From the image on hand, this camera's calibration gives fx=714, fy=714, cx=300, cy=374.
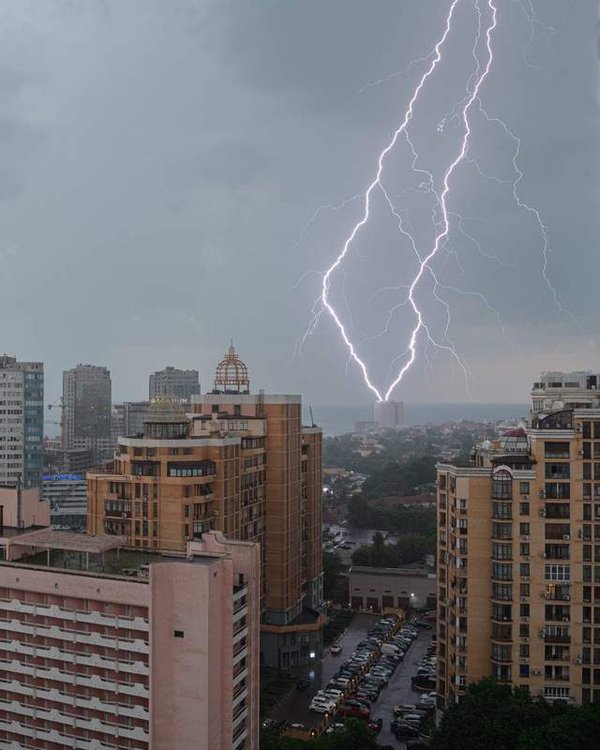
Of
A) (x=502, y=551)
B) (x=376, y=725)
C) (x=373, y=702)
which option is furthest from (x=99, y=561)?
(x=373, y=702)

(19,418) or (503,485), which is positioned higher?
(19,418)

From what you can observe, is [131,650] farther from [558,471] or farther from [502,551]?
[558,471]

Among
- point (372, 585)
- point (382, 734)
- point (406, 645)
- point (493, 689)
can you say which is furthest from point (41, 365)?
point (493, 689)

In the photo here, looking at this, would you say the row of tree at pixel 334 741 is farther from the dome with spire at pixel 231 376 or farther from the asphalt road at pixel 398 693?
the dome with spire at pixel 231 376

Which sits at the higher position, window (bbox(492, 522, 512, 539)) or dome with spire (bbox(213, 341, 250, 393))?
dome with spire (bbox(213, 341, 250, 393))

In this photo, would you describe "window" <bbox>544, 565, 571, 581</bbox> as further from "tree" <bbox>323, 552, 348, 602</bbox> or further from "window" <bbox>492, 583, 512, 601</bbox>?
"tree" <bbox>323, 552, 348, 602</bbox>

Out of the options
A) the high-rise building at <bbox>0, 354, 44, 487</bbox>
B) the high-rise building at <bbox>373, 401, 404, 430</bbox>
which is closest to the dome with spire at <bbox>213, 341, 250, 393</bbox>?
the high-rise building at <bbox>0, 354, 44, 487</bbox>

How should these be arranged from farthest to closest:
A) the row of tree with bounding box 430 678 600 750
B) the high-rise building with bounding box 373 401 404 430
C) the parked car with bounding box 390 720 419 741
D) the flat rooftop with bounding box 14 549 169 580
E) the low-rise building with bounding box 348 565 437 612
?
1. the high-rise building with bounding box 373 401 404 430
2. the low-rise building with bounding box 348 565 437 612
3. the parked car with bounding box 390 720 419 741
4. the row of tree with bounding box 430 678 600 750
5. the flat rooftop with bounding box 14 549 169 580
